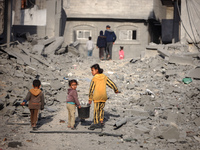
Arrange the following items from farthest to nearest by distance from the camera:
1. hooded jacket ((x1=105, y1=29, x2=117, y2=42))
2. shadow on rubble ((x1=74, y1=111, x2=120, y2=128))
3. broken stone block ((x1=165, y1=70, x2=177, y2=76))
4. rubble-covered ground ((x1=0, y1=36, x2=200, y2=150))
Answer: hooded jacket ((x1=105, y1=29, x2=117, y2=42)) < broken stone block ((x1=165, y1=70, x2=177, y2=76)) < shadow on rubble ((x1=74, y1=111, x2=120, y2=128)) < rubble-covered ground ((x1=0, y1=36, x2=200, y2=150))

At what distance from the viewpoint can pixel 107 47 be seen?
16.3 metres

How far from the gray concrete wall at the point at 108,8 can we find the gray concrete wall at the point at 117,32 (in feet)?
2.29

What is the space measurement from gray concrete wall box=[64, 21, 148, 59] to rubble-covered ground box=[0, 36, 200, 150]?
255 inches

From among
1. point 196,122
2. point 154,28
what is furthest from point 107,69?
point 154,28

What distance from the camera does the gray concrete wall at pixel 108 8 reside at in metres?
22.7

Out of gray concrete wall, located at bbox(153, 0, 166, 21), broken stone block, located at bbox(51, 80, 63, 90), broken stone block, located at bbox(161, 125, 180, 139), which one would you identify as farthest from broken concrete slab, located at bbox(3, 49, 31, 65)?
gray concrete wall, located at bbox(153, 0, 166, 21)

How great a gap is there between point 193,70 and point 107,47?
21.1 feet

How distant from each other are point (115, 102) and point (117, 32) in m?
14.4

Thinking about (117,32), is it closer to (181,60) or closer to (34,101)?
(181,60)

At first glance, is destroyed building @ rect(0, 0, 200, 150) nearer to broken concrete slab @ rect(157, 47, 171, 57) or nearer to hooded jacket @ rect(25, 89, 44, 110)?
broken concrete slab @ rect(157, 47, 171, 57)

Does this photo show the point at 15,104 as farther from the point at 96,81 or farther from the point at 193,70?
the point at 193,70

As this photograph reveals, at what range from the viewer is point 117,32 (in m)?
23.1

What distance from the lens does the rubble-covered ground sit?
5.67 metres

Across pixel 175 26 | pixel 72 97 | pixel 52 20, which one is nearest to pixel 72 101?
pixel 72 97
